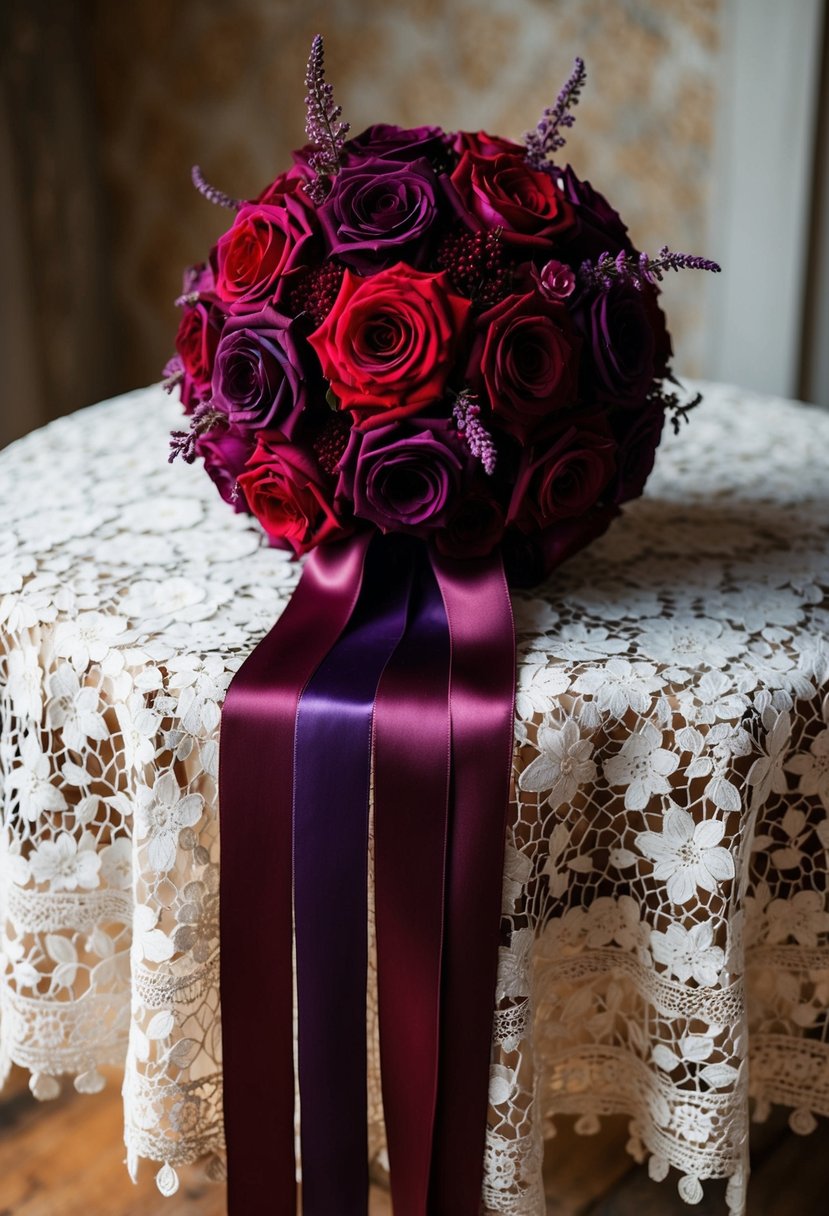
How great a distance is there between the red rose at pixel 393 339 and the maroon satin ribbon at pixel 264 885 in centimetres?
15

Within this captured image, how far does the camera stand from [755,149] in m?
2.32

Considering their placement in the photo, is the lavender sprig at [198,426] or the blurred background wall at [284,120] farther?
the blurred background wall at [284,120]

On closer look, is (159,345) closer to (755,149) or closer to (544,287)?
(755,149)

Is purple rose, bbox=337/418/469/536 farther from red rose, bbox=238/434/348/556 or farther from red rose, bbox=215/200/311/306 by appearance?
red rose, bbox=215/200/311/306

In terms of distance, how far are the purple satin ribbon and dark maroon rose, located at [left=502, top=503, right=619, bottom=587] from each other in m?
0.12

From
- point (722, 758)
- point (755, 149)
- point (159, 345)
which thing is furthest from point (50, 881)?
point (159, 345)

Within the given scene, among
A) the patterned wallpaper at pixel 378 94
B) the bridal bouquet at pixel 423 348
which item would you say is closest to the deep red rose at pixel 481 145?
the bridal bouquet at pixel 423 348

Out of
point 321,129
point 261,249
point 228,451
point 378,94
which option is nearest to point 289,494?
point 228,451

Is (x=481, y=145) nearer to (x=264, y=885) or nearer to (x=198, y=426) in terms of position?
(x=198, y=426)

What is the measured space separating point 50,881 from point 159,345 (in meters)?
2.28

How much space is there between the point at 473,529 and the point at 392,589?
98 millimetres

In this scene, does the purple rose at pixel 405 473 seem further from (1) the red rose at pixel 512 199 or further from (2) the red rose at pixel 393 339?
(1) the red rose at pixel 512 199

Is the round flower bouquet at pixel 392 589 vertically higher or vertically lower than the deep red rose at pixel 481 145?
lower

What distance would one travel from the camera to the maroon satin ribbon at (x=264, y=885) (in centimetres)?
88
